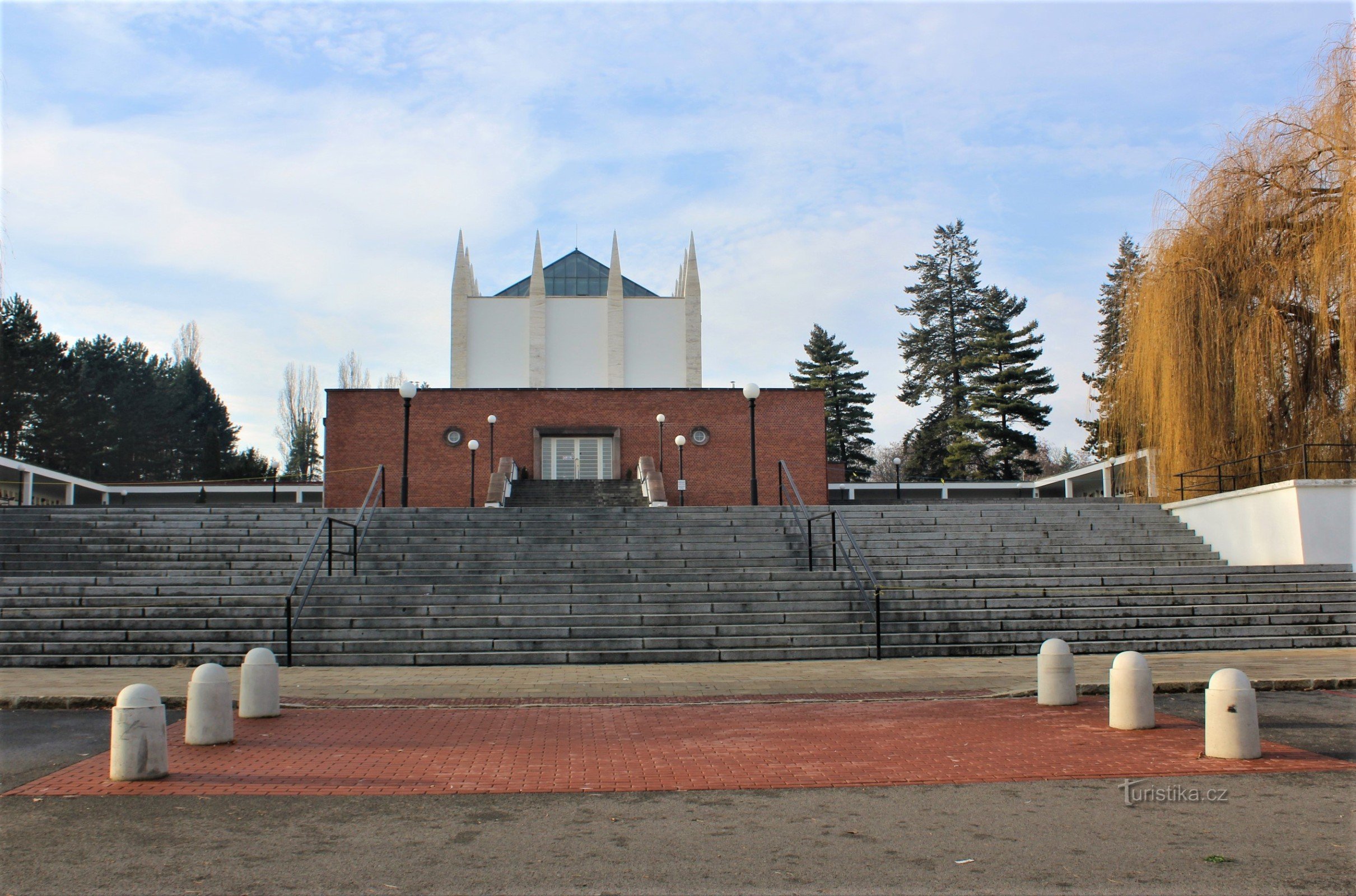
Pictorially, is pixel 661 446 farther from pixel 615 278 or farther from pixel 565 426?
pixel 615 278

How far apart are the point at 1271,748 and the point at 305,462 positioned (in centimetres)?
7089

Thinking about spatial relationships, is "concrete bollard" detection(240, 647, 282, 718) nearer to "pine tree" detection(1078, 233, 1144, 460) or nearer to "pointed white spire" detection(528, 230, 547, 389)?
"pine tree" detection(1078, 233, 1144, 460)

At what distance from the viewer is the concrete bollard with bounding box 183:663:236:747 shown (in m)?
7.75

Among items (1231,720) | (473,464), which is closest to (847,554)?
(1231,720)

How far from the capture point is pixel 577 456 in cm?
3198

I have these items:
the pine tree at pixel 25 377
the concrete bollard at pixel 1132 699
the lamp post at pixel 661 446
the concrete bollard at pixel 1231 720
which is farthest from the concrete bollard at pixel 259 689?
the pine tree at pixel 25 377

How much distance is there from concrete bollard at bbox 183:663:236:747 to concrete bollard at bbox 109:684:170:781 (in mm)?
991

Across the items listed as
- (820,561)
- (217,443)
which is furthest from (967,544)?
(217,443)

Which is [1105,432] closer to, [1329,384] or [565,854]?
[1329,384]

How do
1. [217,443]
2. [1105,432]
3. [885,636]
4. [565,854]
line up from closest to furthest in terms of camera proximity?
1. [565,854]
2. [885,636]
3. [1105,432]
4. [217,443]

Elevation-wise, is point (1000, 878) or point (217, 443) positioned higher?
point (217, 443)

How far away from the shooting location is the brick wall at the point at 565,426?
30703mm

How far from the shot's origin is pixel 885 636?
44.9 feet

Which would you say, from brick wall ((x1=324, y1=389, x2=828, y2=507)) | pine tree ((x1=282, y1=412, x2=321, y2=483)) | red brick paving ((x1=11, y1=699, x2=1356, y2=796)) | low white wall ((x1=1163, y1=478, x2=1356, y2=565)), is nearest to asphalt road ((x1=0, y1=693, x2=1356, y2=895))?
red brick paving ((x1=11, y1=699, x2=1356, y2=796))
